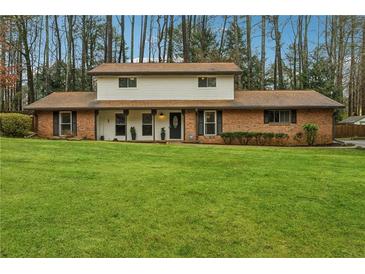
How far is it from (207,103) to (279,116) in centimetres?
319

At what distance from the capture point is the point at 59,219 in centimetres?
446

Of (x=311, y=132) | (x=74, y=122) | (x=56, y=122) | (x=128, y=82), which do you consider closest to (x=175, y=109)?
(x=128, y=82)

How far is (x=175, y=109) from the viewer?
1599 centimetres

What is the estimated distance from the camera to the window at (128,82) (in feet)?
54.3

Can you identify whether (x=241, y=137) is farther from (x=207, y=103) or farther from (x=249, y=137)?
(x=207, y=103)

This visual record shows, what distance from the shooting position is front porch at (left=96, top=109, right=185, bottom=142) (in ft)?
53.5

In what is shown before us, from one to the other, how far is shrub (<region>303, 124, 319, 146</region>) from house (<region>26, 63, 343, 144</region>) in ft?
1.10

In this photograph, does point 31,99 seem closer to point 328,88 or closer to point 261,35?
point 261,35

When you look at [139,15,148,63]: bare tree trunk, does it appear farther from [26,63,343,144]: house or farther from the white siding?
the white siding

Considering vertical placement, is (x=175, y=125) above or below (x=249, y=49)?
below

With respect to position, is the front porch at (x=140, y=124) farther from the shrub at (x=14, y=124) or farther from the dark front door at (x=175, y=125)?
the shrub at (x=14, y=124)

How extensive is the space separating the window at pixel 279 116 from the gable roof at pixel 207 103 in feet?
1.23

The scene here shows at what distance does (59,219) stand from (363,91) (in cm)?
2652

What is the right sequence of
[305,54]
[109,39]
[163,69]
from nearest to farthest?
[163,69] < [109,39] < [305,54]
